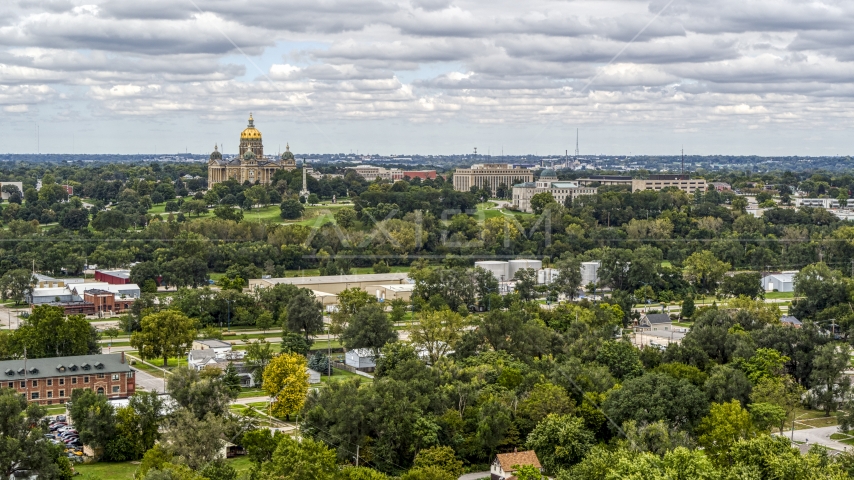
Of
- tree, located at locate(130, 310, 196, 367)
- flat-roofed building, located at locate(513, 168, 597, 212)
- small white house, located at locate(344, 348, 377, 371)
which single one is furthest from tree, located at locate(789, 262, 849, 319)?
flat-roofed building, located at locate(513, 168, 597, 212)

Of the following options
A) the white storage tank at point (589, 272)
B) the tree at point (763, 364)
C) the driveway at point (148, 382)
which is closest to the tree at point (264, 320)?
the driveway at point (148, 382)

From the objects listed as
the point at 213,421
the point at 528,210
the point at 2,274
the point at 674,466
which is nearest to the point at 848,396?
the point at 674,466

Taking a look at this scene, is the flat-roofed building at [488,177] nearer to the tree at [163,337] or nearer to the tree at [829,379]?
the tree at [163,337]

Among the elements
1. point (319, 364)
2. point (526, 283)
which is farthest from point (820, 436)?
point (526, 283)

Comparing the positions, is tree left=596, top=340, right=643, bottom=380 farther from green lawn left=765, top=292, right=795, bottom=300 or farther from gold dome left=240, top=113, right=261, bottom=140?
gold dome left=240, top=113, right=261, bottom=140

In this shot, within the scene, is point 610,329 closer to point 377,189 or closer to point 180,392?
point 180,392

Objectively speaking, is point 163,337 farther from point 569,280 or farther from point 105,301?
point 569,280
